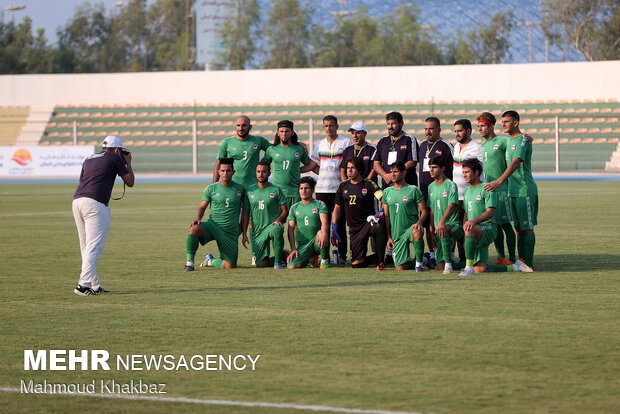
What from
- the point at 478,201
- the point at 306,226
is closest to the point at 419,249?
the point at 478,201

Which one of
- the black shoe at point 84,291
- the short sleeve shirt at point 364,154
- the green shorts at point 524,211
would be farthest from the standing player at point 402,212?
the black shoe at point 84,291

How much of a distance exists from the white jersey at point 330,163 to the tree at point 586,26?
58.8m

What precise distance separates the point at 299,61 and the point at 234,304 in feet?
244

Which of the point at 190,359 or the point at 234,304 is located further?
the point at 234,304

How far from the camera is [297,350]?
7.77m

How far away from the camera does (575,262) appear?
1315cm

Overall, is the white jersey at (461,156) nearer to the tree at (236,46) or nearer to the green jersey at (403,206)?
the green jersey at (403,206)

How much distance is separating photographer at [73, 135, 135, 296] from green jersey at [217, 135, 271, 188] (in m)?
3.05

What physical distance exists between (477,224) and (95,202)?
4210 mm

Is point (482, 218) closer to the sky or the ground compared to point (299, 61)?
closer to the ground

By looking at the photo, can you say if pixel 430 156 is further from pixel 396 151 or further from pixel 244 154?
pixel 244 154

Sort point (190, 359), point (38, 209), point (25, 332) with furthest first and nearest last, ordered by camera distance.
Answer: point (38, 209), point (25, 332), point (190, 359)

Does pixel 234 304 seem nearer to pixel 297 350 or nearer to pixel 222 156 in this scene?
pixel 297 350

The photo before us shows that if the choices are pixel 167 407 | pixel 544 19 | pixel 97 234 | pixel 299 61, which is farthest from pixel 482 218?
pixel 299 61
